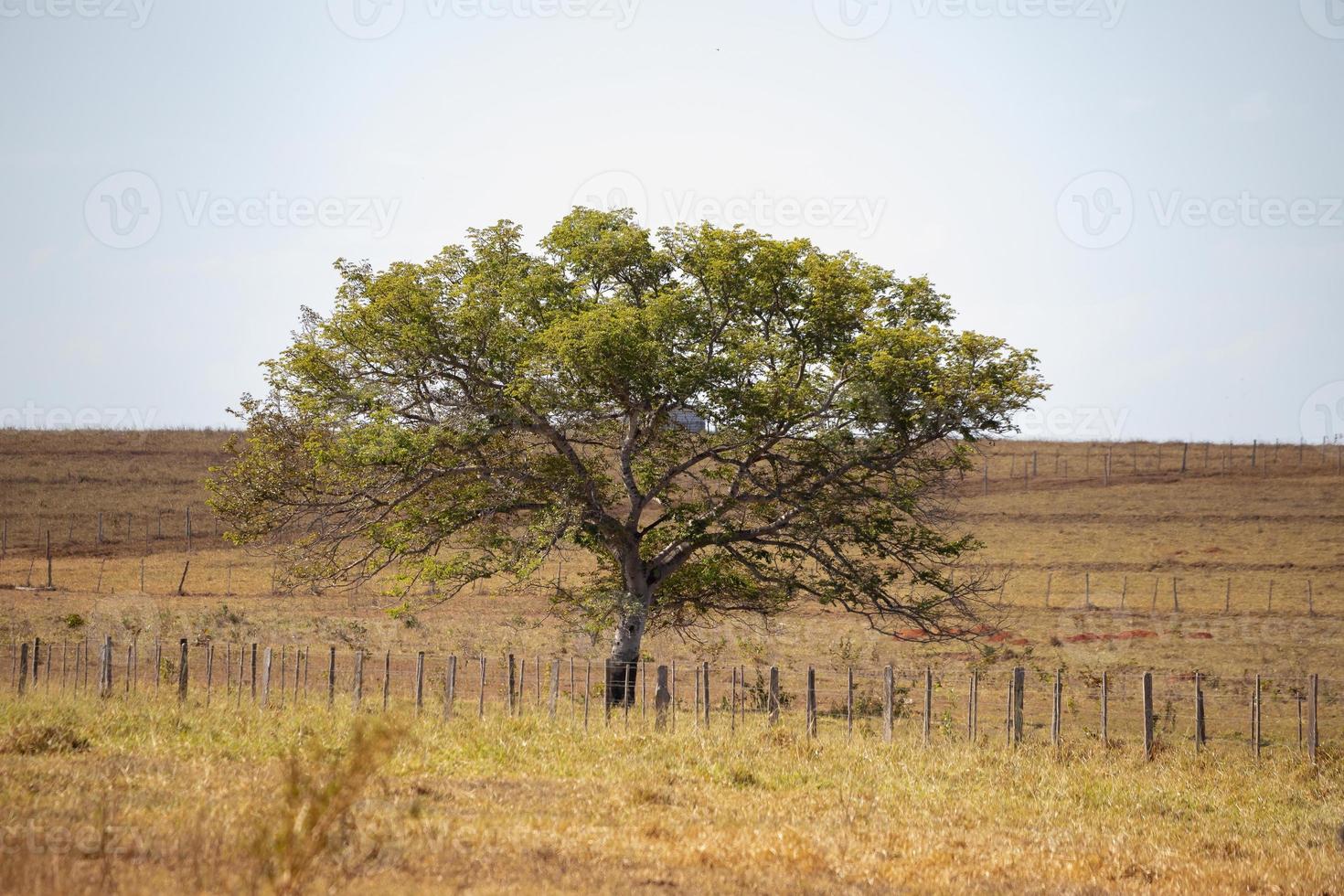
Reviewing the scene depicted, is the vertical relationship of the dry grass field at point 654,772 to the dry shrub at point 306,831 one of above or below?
below

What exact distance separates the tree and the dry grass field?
237 cm

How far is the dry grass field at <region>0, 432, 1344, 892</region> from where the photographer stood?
Result: 29.1 ft

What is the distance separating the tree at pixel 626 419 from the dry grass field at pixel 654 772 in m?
2.37

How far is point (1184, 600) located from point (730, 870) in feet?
150

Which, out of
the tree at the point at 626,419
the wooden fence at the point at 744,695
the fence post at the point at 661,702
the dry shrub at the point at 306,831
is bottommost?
the wooden fence at the point at 744,695

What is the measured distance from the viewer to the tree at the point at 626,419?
21.0 metres

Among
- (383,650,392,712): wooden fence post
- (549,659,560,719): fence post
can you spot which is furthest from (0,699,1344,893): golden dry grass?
(549,659,560,719): fence post

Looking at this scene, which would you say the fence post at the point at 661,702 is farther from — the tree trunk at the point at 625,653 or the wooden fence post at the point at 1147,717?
the wooden fence post at the point at 1147,717

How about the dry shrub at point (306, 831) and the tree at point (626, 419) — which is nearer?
the dry shrub at point (306, 831)

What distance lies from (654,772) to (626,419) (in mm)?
10292

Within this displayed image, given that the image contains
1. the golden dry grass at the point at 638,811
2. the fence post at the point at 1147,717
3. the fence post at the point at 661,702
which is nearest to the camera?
the golden dry grass at the point at 638,811

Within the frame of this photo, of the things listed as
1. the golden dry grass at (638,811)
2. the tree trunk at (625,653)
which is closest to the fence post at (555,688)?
the golden dry grass at (638,811)

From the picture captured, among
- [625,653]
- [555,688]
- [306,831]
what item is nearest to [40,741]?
[306,831]

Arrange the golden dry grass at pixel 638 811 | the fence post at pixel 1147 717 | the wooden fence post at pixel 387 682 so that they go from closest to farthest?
the golden dry grass at pixel 638 811 < the fence post at pixel 1147 717 < the wooden fence post at pixel 387 682
